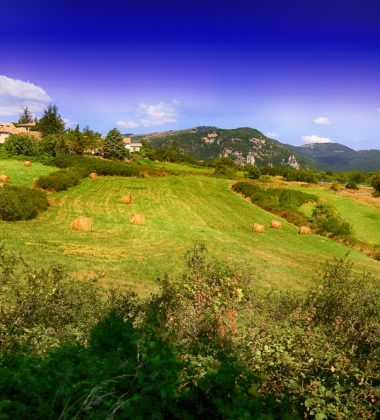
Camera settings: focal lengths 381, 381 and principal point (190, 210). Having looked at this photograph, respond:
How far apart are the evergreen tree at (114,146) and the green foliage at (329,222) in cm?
6168

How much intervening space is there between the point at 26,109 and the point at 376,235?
14795cm

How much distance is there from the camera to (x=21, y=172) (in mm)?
49969

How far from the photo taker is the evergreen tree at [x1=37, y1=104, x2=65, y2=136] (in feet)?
360

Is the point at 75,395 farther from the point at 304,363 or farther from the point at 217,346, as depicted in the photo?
the point at 304,363

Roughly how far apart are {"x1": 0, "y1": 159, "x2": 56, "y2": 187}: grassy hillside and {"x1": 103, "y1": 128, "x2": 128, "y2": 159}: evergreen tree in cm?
4125

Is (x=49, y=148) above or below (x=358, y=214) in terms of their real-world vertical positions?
above

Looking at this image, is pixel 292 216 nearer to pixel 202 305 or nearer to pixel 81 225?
pixel 81 225

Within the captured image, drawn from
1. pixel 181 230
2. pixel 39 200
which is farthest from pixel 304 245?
pixel 39 200

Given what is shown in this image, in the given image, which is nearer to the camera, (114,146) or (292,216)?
(292,216)

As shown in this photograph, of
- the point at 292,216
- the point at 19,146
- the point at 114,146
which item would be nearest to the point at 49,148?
the point at 19,146

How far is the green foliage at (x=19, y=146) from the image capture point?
227 feet

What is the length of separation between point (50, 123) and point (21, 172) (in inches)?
2694

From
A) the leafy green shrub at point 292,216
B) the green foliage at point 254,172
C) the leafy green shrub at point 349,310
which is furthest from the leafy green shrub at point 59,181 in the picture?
the green foliage at point 254,172

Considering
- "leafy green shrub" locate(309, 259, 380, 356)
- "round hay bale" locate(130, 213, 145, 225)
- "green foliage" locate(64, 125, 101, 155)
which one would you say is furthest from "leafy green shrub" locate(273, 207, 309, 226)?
"green foliage" locate(64, 125, 101, 155)
